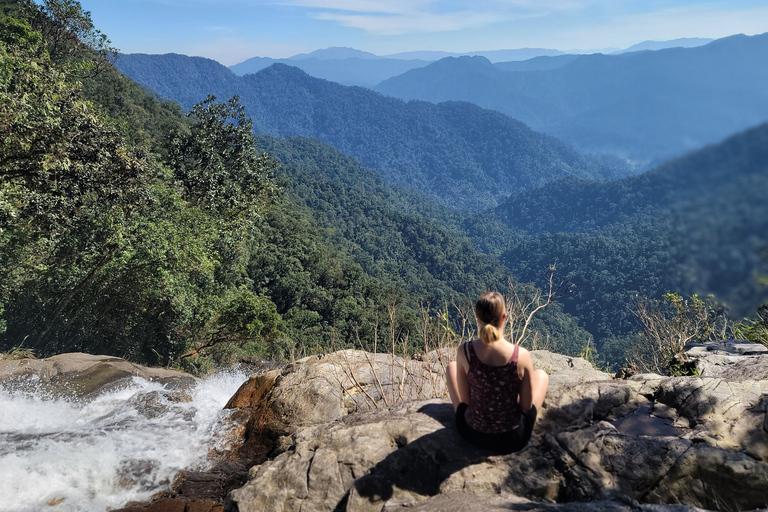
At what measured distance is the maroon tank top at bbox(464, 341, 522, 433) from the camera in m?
3.87

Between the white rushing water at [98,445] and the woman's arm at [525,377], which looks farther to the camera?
the white rushing water at [98,445]

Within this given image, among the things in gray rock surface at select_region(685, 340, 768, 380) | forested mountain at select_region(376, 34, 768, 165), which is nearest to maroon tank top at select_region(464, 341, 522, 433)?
forested mountain at select_region(376, 34, 768, 165)

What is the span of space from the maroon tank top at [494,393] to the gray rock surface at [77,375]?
835cm

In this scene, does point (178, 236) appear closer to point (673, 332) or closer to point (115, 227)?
point (115, 227)

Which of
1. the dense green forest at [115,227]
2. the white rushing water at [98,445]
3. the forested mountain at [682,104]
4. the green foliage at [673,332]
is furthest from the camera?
the dense green forest at [115,227]

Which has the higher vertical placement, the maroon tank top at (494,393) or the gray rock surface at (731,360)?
the maroon tank top at (494,393)

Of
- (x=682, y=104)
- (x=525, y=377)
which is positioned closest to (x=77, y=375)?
(x=525, y=377)

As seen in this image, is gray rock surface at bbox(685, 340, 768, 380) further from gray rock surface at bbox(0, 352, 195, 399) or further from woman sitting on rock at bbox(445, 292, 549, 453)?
gray rock surface at bbox(0, 352, 195, 399)

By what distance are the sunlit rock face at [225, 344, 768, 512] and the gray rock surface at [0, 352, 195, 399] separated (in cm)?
666

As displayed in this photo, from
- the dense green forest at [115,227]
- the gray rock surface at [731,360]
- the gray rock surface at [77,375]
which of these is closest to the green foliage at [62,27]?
the dense green forest at [115,227]

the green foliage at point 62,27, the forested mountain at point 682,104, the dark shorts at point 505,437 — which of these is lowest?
the dark shorts at point 505,437

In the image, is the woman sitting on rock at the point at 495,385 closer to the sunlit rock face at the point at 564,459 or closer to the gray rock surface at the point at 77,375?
the sunlit rock face at the point at 564,459

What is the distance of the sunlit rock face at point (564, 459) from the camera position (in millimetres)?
3582

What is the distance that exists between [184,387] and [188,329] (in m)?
7.27
